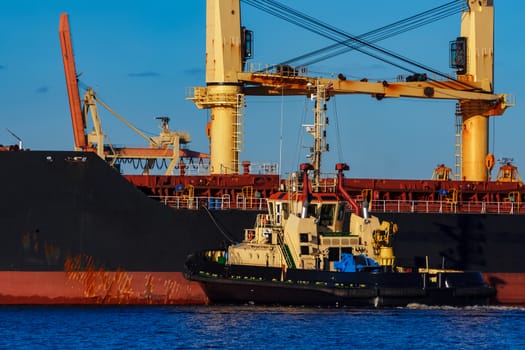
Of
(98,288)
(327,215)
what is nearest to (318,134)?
(327,215)

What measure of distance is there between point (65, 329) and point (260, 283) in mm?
6698

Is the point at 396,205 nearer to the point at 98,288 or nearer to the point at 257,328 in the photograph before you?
the point at 98,288

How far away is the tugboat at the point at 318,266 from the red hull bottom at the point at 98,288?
1.90 meters

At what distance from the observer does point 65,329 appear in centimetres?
3547

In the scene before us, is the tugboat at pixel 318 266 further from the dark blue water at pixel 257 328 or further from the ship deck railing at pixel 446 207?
the ship deck railing at pixel 446 207

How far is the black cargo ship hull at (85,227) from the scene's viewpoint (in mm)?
41812

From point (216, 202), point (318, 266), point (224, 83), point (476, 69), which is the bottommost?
point (318, 266)

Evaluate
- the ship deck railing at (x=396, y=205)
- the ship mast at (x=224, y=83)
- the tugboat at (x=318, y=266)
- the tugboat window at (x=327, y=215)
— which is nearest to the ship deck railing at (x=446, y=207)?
the ship deck railing at (x=396, y=205)

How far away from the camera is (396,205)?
4647cm

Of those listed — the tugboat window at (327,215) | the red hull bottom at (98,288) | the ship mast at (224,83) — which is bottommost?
the red hull bottom at (98,288)

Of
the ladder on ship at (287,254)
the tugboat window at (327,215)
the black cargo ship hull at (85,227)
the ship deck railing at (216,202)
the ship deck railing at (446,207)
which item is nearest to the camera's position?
the ladder on ship at (287,254)

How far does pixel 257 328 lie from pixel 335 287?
14.4ft

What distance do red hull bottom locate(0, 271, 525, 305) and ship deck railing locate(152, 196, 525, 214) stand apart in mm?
2871

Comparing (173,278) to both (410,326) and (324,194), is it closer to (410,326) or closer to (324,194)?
(324,194)
